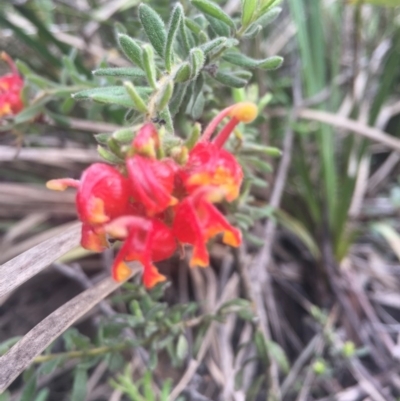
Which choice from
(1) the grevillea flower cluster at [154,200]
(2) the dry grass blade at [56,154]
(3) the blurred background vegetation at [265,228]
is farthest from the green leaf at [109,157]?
(2) the dry grass blade at [56,154]

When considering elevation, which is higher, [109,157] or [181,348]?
[109,157]

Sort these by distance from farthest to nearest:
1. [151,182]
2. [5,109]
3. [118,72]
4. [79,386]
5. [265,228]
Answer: [265,228]
[5,109]
[79,386]
[118,72]
[151,182]

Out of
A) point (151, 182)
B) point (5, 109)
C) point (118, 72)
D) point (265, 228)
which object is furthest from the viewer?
point (265, 228)

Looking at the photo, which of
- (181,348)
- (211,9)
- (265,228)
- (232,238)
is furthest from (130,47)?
(265,228)

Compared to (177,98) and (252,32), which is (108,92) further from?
(252,32)

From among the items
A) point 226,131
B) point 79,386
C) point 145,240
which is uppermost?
point 226,131

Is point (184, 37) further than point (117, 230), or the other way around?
point (184, 37)

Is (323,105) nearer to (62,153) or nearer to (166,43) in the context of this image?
(62,153)
